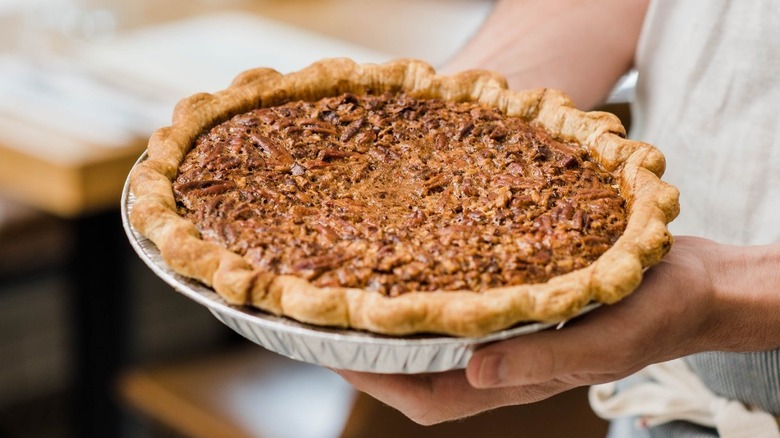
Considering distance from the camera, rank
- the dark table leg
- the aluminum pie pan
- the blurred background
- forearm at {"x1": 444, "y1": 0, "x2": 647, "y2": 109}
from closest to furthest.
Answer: the aluminum pie pan < forearm at {"x1": 444, "y1": 0, "x2": 647, "y2": 109} < the blurred background < the dark table leg

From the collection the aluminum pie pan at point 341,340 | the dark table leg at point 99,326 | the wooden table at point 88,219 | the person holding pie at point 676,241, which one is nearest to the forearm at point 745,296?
the person holding pie at point 676,241

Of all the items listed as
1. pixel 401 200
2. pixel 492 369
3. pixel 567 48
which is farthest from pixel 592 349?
pixel 567 48

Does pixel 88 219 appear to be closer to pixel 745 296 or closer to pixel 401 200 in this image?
pixel 401 200

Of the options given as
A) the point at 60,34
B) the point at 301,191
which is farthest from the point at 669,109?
the point at 60,34

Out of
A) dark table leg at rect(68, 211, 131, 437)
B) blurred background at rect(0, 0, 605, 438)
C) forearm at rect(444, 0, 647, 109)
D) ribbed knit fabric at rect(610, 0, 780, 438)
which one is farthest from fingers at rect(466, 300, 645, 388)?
dark table leg at rect(68, 211, 131, 437)

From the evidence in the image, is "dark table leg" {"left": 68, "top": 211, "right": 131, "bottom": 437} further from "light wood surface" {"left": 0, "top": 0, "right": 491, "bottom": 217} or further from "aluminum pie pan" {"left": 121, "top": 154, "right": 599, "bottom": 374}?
"aluminum pie pan" {"left": 121, "top": 154, "right": 599, "bottom": 374}

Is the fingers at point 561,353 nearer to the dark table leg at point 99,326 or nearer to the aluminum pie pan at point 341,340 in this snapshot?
the aluminum pie pan at point 341,340

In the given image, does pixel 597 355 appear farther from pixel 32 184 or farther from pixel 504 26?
pixel 32 184
